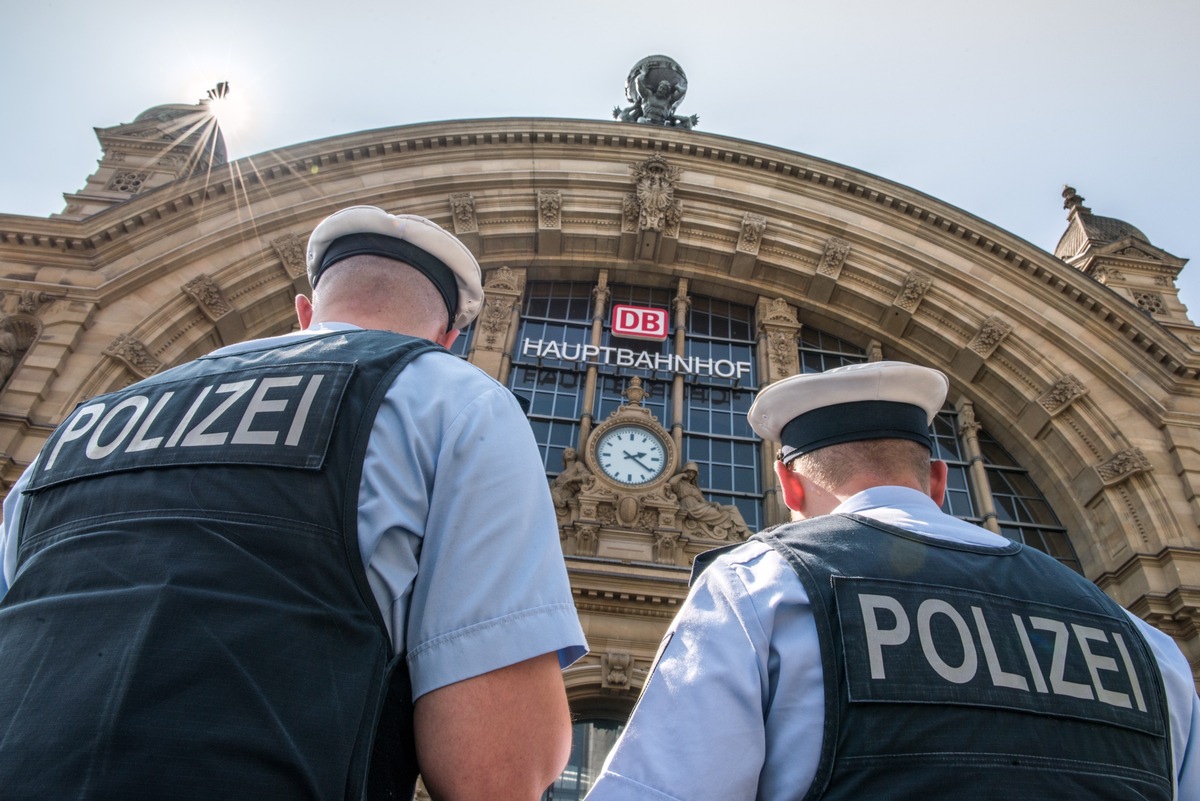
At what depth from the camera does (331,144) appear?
16.4m

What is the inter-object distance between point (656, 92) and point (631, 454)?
38.7ft

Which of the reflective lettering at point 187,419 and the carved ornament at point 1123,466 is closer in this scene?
the reflective lettering at point 187,419

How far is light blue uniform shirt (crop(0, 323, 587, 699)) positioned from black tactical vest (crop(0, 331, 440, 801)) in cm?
6

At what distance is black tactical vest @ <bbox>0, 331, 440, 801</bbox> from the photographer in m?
1.15

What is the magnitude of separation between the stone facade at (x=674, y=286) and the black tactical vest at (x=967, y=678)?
30.5 feet

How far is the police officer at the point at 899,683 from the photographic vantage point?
5.73 feet

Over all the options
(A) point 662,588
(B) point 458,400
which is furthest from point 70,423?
(A) point 662,588

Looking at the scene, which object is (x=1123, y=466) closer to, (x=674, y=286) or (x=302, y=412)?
(x=674, y=286)

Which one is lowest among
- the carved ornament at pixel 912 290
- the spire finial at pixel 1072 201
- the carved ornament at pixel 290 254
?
the carved ornament at pixel 290 254

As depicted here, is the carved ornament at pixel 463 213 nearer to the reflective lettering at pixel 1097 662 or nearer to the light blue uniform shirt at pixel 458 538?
the light blue uniform shirt at pixel 458 538

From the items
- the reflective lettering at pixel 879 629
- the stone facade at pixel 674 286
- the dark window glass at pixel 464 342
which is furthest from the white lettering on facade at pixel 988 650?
the dark window glass at pixel 464 342

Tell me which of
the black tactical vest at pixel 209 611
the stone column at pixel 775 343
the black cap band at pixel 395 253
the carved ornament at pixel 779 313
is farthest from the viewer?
the carved ornament at pixel 779 313

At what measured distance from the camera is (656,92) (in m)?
20.8

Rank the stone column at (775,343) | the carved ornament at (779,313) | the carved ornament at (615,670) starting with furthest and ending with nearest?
the carved ornament at (779,313), the stone column at (775,343), the carved ornament at (615,670)
